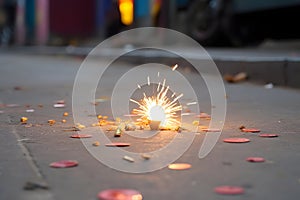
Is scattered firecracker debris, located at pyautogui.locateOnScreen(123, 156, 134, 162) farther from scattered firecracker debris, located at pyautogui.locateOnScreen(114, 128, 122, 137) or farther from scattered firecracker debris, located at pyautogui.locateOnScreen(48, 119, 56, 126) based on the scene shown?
scattered firecracker debris, located at pyautogui.locateOnScreen(48, 119, 56, 126)

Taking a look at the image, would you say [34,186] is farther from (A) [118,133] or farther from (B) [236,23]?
(B) [236,23]

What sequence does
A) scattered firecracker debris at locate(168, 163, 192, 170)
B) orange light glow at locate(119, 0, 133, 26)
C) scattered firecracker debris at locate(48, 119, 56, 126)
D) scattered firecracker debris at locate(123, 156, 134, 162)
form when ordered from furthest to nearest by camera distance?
orange light glow at locate(119, 0, 133, 26), scattered firecracker debris at locate(48, 119, 56, 126), scattered firecracker debris at locate(123, 156, 134, 162), scattered firecracker debris at locate(168, 163, 192, 170)

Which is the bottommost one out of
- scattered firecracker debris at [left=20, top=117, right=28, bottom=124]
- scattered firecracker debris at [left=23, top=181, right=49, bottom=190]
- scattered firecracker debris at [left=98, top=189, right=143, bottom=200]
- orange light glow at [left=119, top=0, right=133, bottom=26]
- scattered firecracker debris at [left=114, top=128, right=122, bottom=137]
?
scattered firecracker debris at [left=98, top=189, right=143, bottom=200]

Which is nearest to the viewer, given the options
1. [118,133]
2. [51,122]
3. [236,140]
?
[236,140]

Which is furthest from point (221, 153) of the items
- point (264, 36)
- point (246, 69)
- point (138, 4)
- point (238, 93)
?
point (138, 4)

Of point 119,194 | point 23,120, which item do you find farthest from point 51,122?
point 119,194

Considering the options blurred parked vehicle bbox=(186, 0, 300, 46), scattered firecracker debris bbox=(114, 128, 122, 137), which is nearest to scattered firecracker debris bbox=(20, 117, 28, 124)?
scattered firecracker debris bbox=(114, 128, 122, 137)

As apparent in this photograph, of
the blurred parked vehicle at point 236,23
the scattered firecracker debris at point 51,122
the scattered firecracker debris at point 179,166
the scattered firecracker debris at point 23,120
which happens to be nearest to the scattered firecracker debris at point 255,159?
the scattered firecracker debris at point 179,166

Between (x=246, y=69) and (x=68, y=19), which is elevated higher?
(x=68, y=19)

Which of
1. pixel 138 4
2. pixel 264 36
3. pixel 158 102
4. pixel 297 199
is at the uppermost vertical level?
pixel 138 4

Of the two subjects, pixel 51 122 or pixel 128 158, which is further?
pixel 51 122

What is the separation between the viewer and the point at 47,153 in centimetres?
180

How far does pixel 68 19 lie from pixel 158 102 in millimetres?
14515

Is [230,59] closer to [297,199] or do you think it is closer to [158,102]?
[158,102]
